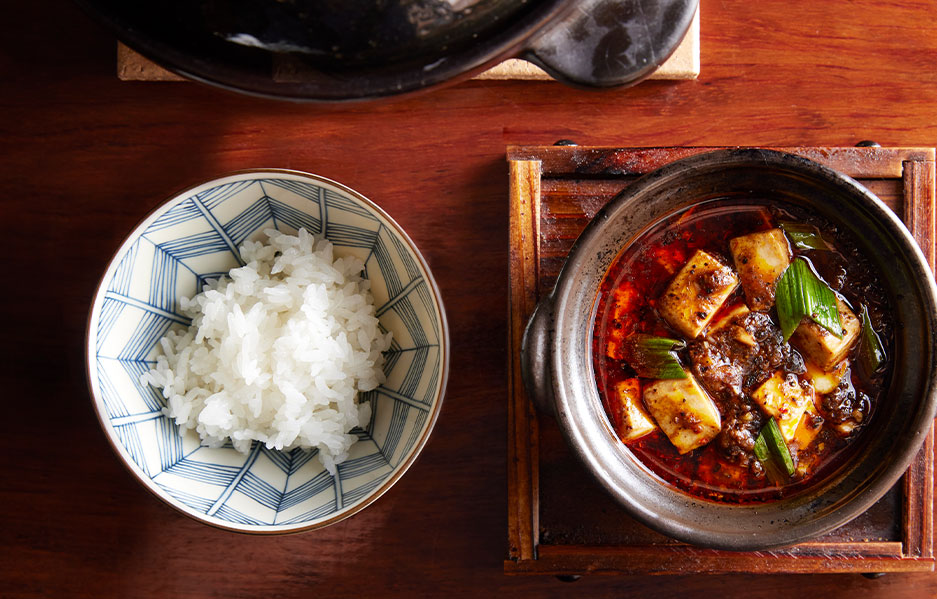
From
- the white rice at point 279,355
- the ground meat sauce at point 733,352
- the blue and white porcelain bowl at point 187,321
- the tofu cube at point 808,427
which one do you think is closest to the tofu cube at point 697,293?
the ground meat sauce at point 733,352

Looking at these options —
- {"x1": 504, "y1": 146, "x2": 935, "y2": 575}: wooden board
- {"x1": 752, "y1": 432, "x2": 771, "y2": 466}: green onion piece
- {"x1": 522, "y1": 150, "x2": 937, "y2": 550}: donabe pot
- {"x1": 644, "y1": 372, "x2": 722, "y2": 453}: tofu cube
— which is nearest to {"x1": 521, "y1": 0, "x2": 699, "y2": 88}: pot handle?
{"x1": 522, "y1": 150, "x2": 937, "y2": 550}: donabe pot

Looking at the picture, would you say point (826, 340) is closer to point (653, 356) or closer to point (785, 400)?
point (785, 400)

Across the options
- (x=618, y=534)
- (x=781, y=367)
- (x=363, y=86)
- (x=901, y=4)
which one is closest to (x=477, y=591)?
(x=618, y=534)

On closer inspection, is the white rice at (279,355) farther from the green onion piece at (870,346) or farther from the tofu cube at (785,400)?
the green onion piece at (870,346)

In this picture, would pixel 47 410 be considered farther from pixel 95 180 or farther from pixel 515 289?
pixel 515 289

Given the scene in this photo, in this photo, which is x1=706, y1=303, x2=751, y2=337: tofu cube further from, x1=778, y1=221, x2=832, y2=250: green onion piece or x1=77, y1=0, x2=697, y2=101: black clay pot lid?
x1=77, y1=0, x2=697, y2=101: black clay pot lid

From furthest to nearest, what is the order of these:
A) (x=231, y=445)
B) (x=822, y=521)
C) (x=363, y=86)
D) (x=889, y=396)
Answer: (x=231, y=445)
(x=889, y=396)
(x=822, y=521)
(x=363, y=86)

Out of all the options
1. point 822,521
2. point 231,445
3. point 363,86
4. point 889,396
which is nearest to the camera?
point 363,86

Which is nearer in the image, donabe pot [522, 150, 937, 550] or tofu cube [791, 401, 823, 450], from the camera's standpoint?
donabe pot [522, 150, 937, 550]
